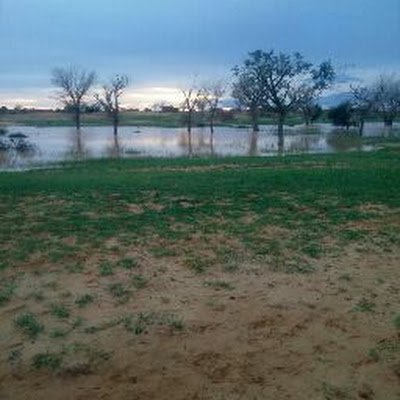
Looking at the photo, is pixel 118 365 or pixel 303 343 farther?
pixel 303 343

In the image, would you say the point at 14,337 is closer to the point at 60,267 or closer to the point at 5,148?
the point at 60,267

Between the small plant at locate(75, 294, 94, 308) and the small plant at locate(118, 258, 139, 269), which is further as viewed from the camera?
the small plant at locate(118, 258, 139, 269)

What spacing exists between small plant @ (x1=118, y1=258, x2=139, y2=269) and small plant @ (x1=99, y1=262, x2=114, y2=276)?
0.14 meters

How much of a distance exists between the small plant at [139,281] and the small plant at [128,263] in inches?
15.4

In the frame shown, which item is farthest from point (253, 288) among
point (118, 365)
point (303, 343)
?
point (118, 365)

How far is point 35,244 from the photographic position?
802 centimetres

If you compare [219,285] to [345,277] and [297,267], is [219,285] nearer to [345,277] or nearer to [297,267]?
[297,267]

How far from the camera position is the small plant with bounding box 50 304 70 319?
5.49 metres

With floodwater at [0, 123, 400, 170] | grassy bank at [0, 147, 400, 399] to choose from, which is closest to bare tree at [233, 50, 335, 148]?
floodwater at [0, 123, 400, 170]

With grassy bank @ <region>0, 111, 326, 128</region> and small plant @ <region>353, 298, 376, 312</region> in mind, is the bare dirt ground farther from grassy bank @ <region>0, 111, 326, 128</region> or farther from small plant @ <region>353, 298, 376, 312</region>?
grassy bank @ <region>0, 111, 326, 128</region>

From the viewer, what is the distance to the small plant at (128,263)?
22.9 ft

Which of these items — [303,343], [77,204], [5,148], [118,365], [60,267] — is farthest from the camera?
[5,148]

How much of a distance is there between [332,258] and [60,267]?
11.6 feet

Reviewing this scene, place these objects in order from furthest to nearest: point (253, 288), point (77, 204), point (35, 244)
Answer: point (77, 204), point (35, 244), point (253, 288)
